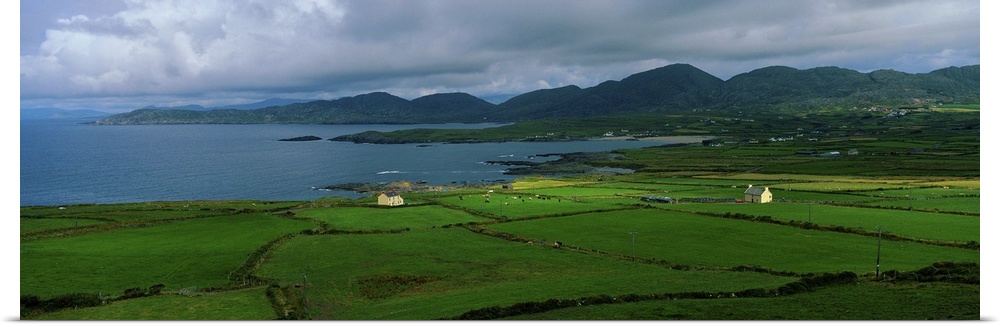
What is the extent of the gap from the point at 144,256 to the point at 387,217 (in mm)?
17089

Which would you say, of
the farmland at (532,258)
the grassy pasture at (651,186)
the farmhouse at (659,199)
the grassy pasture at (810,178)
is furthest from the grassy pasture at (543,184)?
the grassy pasture at (810,178)

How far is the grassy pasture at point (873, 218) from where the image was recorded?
2988cm

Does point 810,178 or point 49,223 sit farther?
point 810,178

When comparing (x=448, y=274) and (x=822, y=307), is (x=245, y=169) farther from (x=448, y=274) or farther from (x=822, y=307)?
(x=822, y=307)

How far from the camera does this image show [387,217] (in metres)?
42.0

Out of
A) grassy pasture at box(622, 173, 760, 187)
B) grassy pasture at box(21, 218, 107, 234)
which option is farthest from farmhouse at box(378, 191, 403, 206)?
grassy pasture at box(622, 173, 760, 187)

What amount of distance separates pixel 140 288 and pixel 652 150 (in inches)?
4574

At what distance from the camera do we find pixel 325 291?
21531mm

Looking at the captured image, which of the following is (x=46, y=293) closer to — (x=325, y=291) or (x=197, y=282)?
(x=197, y=282)

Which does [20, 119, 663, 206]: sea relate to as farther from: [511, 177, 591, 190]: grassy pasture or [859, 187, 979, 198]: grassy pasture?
[859, 187, 979, 198]: grassy pasture

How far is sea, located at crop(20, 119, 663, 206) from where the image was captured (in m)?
78.8

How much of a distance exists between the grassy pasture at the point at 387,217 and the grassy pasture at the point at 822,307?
2349 centimetres

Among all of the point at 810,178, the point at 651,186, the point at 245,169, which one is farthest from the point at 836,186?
the point at 245,169

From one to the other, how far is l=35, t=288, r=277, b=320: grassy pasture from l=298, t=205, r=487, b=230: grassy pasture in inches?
669
